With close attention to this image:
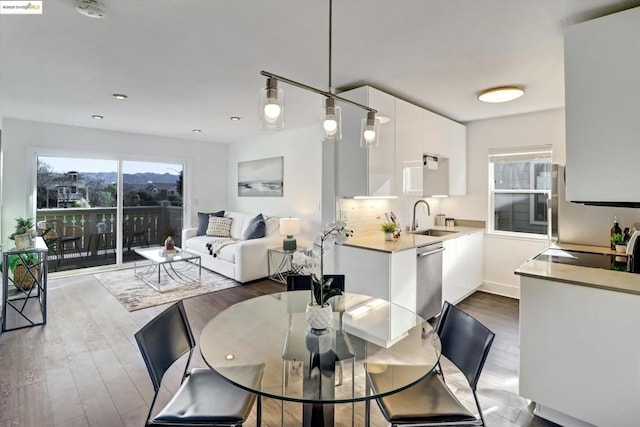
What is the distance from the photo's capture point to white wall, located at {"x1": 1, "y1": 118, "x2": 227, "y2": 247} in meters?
4.64

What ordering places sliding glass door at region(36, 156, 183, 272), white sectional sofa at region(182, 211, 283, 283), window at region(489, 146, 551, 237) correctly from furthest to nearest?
sliding glass door at region(36, 156, 183, 272) → white sectional sofa at region(182, 211, 283, 283) → window at region(489, 146, 551, 237)

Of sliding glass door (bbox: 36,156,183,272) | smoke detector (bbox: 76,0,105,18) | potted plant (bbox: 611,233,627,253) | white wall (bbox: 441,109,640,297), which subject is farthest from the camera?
sliding glass door (bbox: 36,156,183,272)

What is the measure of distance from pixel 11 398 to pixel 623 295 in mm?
3839

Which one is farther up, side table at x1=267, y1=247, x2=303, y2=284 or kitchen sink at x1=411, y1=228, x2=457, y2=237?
kitchen sink at x1=411, y1=228, x2=457, y2=237

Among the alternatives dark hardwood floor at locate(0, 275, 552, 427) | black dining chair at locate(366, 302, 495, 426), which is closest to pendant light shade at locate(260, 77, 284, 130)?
black dining chair at locate(366, 302, 495, 426)

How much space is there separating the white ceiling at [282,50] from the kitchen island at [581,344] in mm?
1616

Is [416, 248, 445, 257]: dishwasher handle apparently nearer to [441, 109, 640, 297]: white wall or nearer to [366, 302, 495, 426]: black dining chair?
[441, 109, 640, 297]: white wall

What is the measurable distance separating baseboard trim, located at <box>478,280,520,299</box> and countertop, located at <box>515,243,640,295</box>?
233 centimetres

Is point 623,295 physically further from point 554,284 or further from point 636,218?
point 636,218

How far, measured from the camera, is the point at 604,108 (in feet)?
6.10

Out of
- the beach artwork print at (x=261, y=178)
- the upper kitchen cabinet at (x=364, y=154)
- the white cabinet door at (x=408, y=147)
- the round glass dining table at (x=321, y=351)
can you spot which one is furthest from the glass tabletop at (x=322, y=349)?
the beach artwork print at (x=261, y=178)

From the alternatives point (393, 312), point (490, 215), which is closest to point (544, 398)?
point (393, 312)

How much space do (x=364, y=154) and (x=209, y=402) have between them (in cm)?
232

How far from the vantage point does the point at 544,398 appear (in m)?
1.95
